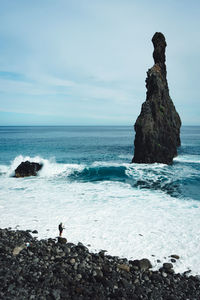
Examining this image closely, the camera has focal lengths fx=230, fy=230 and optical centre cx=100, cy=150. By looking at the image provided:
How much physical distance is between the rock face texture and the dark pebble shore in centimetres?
2427

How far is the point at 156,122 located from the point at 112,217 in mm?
22687

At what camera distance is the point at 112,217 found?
13750 mm

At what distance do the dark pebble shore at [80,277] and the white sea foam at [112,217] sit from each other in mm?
817

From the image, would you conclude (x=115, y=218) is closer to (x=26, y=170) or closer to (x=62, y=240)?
(x=62, y=240)

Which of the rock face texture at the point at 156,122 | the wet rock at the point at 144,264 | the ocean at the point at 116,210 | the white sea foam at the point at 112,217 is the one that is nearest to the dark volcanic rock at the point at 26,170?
the ocean at the point at 116,210

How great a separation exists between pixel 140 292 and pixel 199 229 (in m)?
6.24

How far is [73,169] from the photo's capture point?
95.1 ft

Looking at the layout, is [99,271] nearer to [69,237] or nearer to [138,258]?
[138,258]

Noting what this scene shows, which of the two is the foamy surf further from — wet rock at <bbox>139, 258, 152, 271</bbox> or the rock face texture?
the rock face texture

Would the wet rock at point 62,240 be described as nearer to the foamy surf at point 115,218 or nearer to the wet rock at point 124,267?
the foamy surf at point 115,218

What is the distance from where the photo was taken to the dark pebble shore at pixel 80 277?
7121 mm

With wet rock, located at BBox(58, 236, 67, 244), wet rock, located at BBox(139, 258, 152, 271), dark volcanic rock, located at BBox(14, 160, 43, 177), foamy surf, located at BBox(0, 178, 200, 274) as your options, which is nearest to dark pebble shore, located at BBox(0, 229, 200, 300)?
wet rock, located at BBox(139, 258, 152, 271)

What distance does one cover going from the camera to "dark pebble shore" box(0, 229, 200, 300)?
7.12 metres

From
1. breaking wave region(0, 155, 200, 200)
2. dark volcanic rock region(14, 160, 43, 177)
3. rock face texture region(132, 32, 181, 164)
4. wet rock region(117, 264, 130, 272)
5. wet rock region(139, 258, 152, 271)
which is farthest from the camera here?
rock face texture region(132, 32, 181, 164)
